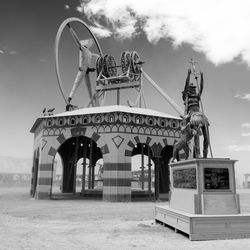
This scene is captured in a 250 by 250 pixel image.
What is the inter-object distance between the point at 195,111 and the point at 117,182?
532 inches

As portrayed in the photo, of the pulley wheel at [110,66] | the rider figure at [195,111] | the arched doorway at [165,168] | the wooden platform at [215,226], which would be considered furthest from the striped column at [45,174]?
the wooden platform at [215,226]

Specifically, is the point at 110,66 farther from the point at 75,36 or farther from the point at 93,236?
the point at 93,236

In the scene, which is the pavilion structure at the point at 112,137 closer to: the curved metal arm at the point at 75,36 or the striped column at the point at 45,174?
the striped column at the point at 45,174

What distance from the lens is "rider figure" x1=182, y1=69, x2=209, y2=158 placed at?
12250 mm

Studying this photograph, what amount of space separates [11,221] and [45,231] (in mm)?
3296

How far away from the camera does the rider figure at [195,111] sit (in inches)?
482

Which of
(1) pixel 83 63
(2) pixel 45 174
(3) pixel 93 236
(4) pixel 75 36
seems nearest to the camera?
(3) pixel 93 236

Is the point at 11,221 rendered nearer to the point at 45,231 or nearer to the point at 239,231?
the point at 45,231

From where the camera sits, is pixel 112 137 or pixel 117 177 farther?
pixel 112 137

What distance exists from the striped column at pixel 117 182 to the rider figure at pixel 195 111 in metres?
12.6

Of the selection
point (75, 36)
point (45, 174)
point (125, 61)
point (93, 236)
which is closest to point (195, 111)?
point (93, 236)

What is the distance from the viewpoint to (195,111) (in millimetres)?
12742

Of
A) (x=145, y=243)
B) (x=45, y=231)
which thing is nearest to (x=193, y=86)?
(x=145, y=243)

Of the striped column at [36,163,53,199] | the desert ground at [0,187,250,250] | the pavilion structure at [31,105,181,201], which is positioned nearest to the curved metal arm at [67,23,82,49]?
the pavilion structure at [31,105,181,201]
